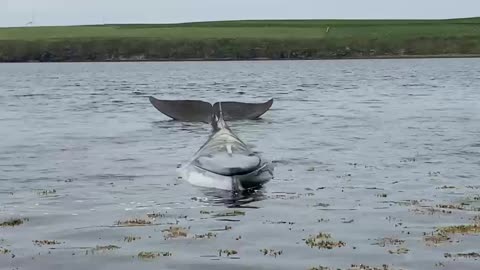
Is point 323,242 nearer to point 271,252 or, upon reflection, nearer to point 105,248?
point 271,252

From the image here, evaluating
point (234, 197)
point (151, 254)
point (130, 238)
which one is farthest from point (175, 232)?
point (234, 197)

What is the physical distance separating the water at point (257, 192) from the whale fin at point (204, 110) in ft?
2.30

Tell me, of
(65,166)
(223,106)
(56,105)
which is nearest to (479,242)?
(65,166)

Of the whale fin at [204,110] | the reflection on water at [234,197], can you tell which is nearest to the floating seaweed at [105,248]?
the reflection on water at [234,197]

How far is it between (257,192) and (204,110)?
21.3 meters

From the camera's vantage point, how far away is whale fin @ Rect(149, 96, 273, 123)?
44.7 meters

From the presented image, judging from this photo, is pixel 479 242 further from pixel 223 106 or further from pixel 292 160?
pixel 223 106

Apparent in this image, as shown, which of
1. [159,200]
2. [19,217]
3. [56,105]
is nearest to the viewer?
[19,217]

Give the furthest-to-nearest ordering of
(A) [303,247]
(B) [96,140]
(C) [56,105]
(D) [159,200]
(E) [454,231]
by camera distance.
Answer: (C) [56,105]
(B) [96,140]
(D) [159,200]
(E) [454,231]
(A) [303,247]

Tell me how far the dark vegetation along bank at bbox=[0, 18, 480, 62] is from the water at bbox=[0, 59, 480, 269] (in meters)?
114

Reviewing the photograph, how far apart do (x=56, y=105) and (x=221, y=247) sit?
4744 centimetres

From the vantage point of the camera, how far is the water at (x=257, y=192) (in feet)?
55.5

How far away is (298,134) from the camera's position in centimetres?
4059

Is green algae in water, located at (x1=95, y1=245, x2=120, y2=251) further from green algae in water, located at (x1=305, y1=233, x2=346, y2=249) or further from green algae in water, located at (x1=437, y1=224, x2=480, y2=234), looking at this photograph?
green algae in water, located at (x1=437, y1=224, x2=480, y2=234)
